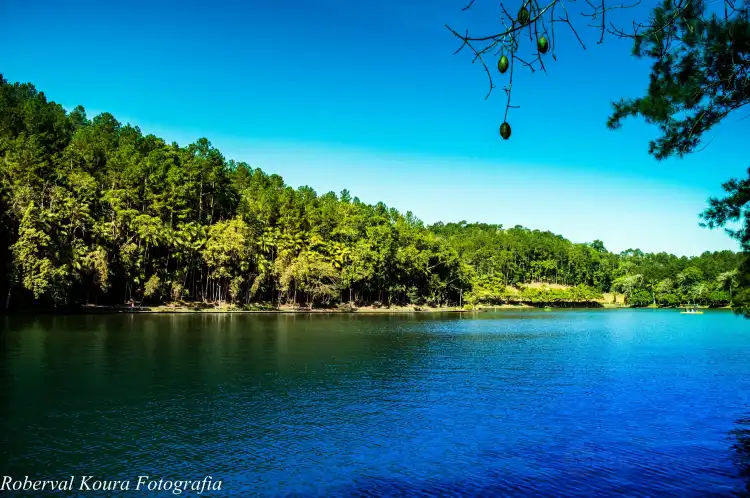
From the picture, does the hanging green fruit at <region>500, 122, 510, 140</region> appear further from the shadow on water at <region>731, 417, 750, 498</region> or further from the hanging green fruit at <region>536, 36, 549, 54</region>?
the shadow on water at <region>731, 417, 750, 498</region>

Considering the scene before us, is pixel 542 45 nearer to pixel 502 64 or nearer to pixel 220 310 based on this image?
pixel 502 64

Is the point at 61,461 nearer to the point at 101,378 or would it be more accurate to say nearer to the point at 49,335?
the point at 101,378

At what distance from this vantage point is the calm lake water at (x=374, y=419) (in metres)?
11.2

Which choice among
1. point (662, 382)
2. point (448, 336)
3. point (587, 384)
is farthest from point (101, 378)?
point (448, 336)

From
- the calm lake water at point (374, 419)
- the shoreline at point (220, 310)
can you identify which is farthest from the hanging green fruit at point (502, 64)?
the shoreline at point (220, 310)

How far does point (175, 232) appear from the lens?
207 ft

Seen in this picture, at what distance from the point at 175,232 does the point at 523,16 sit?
214 feet

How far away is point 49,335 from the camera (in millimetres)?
33219

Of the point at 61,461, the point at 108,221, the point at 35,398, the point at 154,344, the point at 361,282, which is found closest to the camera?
the point at 61,461

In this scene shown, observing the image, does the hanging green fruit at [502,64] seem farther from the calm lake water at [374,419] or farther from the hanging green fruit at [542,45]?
the calm lake water at [374,419]

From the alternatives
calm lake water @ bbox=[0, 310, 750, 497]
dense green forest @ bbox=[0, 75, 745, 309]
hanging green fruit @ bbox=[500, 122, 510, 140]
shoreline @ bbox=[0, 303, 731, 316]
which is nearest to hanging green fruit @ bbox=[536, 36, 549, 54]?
hanging green fruit @ bbox=[500, 122, 510, 140]

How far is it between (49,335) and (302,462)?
28.6 metres

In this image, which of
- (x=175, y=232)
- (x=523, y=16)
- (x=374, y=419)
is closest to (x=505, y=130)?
(x=523, y=16)

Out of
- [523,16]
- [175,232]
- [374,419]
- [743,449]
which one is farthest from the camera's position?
[175,232]
